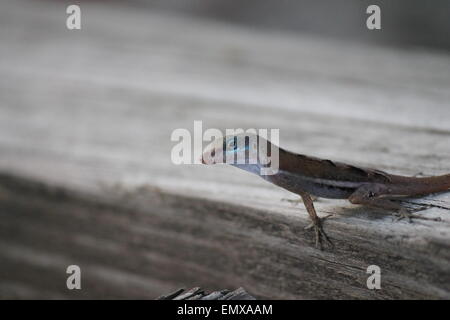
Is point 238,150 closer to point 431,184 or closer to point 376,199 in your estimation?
point 376,199

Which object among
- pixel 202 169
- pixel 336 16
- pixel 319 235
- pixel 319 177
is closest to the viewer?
pixel 319 235

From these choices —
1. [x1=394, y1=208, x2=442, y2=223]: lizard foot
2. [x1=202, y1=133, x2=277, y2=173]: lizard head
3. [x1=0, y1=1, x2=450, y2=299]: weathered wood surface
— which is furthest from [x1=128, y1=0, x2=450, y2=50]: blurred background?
[x1=394, y1=208, x2=442, y2=223]: lizard foot

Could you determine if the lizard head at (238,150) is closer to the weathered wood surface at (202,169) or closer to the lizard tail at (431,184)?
the weathered wood surface at (202,169)

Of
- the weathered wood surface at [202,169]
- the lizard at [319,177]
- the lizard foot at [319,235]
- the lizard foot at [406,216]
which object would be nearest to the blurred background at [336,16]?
the weathered wood surface at [202,169]

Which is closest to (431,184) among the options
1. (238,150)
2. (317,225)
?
(317,225)

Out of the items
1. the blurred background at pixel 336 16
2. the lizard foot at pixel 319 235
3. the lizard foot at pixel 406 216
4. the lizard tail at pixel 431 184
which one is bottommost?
the lizard foot at pixel 319 235
